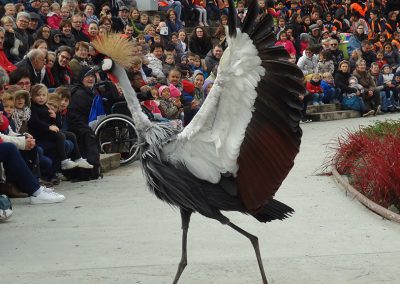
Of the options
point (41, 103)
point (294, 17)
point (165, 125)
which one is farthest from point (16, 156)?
point (294, 17)

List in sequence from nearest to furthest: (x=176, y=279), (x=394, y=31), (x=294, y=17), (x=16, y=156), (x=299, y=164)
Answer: (x=176, y=279) < (x=16, y=156) < (x=299, y=164) < (x=294, y=17) < (x=394, y=31)

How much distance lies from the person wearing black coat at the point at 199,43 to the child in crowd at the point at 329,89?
8.74 ft

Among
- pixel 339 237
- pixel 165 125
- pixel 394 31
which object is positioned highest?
pixel 165 125

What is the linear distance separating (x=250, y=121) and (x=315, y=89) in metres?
12.7

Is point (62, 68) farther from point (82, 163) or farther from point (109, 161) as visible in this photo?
point (82, 163)

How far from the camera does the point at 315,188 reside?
31.2 ft

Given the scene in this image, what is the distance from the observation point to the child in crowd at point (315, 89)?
57.7ft

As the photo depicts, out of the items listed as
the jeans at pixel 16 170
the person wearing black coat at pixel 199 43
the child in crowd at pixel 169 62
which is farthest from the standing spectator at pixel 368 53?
the jeans at pixel 16 170

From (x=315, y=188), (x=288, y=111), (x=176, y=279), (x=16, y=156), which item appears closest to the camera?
(x=288, y=111)

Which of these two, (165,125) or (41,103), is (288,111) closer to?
(165,125)

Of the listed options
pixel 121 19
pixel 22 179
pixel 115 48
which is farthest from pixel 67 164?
pixel 121 19

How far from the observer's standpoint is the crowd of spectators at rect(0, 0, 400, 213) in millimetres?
9273

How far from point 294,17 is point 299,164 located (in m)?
11.3

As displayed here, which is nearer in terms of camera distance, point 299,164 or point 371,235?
point 371,235
